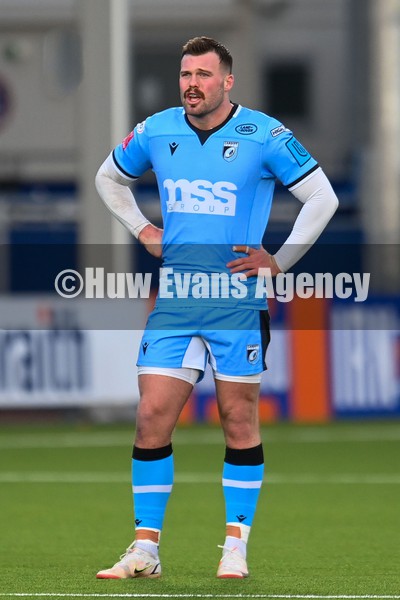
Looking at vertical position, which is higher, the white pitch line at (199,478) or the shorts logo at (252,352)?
the shorts logo at (252,352)

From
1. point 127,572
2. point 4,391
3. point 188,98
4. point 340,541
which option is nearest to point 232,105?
point 188,98

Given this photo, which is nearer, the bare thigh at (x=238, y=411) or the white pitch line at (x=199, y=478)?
the bare thigh at (x=238, y=411)

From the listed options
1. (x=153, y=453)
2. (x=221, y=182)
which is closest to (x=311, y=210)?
(x=221, y=182)

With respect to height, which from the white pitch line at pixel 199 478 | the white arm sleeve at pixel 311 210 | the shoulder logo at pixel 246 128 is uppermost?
the shoulder logo at pixel 246 128

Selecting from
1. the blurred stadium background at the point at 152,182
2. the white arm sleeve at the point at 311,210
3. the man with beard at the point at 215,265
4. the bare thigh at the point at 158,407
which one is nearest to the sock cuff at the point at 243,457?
the man with beard at the point at 215,265

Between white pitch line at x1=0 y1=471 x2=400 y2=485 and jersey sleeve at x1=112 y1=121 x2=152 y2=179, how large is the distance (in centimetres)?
465

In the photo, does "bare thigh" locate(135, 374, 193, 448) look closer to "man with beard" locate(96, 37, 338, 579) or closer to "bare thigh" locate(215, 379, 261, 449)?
"man with beard" locate(96, 37, 338, 579)

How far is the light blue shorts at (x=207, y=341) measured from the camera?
21.8ft

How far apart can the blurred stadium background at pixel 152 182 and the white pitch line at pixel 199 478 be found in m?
3.84

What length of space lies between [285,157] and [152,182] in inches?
917

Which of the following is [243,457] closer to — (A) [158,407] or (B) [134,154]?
(A) [158,407]

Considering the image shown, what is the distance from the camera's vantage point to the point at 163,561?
741cm

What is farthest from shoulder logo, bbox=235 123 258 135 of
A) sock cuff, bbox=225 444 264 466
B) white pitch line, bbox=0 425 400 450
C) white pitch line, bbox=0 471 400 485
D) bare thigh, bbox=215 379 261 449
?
white pitch line, bbox=0 425 400 450

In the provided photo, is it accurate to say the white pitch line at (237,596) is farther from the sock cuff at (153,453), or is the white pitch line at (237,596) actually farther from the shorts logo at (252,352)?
the shorts logo at (252,352)
